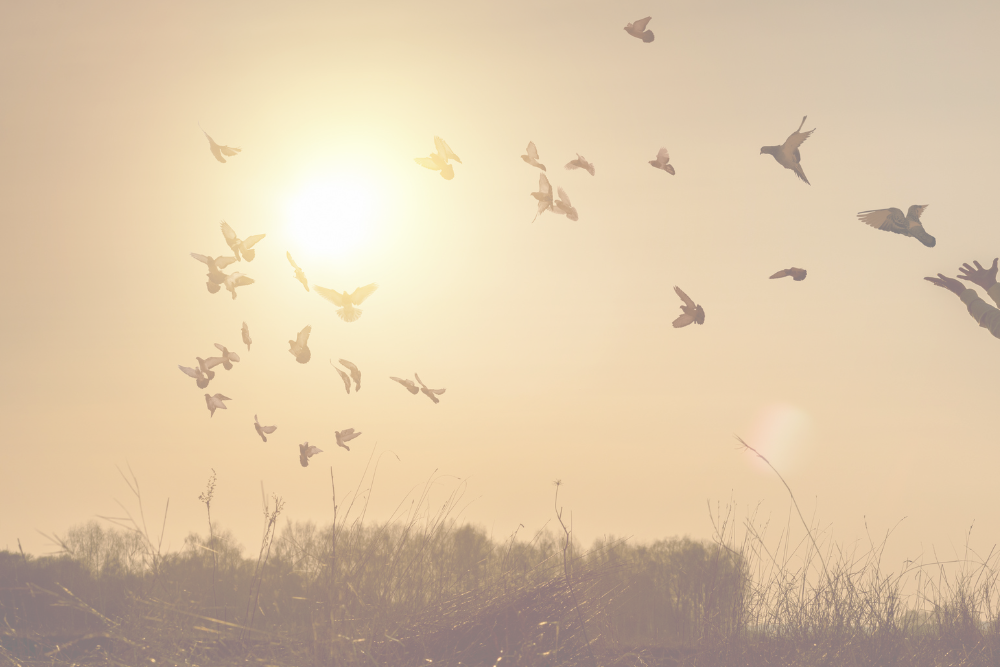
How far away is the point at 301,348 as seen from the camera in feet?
24.9

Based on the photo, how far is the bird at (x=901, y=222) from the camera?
5.58 metres

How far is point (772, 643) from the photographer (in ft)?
16.1

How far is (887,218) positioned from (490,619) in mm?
4402

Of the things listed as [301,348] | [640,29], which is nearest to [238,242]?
[301,348]

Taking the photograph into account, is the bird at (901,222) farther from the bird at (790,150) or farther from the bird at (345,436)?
the bird at (345,436)

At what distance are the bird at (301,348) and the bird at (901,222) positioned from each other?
5.45 m

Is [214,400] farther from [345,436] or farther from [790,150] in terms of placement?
[790,150]

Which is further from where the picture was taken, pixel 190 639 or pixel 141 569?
pixel 141 569

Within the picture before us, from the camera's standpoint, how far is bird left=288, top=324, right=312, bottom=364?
7.48 metres

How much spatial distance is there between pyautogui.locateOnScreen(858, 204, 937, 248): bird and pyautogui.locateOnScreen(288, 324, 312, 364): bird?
5.45 meters

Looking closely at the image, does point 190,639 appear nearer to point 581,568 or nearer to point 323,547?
point 323,547

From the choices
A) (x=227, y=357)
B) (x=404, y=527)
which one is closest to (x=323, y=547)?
(x=404, y=527)

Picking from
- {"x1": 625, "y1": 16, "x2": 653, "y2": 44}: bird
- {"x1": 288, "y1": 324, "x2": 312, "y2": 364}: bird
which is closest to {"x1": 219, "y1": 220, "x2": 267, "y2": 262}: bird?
{"x1": 288, "y1": 324, "x2": 312, "y2": 364}: bird

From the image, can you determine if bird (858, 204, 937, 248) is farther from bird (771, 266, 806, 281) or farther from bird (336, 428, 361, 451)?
bird (336, 428, 361, 451)
